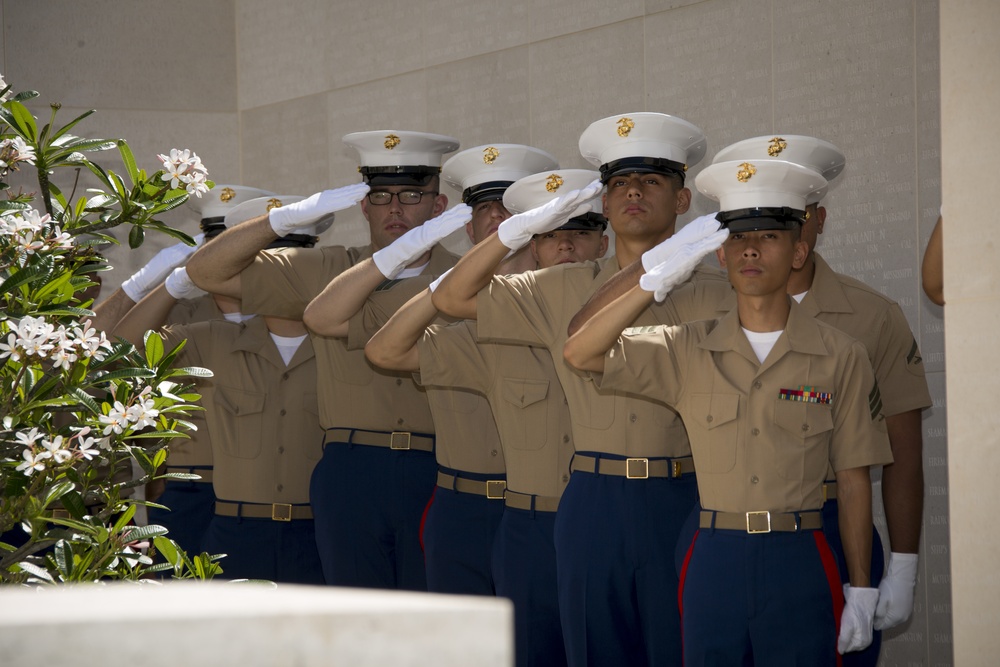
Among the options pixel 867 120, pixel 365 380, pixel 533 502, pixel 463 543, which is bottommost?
pixel 463 543

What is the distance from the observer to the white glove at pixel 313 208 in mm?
5035

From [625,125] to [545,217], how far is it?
0.40 meters

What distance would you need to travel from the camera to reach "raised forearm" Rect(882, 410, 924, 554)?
4078mm

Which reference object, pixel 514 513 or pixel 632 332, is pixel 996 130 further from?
pixel 514 513

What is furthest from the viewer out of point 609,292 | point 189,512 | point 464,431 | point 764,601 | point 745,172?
point 189,512

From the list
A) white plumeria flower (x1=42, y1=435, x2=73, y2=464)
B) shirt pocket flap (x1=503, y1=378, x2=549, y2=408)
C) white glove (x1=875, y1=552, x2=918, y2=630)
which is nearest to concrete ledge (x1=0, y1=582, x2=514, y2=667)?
white plumeria flower (x1=42, y1=435, x2=73, y2=464)

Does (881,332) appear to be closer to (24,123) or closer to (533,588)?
(533,588)

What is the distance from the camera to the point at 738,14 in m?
5.64

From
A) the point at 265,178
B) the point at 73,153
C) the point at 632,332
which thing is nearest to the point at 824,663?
the point at 632,332

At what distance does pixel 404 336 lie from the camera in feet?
15.4

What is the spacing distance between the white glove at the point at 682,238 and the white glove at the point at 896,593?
A: 3.78ft

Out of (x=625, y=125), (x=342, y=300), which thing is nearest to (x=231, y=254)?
(x=342, y=300)

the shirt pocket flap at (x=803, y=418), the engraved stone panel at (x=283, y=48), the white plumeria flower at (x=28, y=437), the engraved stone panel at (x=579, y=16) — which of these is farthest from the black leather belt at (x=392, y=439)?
the engraved stone panel at (x=283, y=48)

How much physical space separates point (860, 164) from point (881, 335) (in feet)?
4.22
